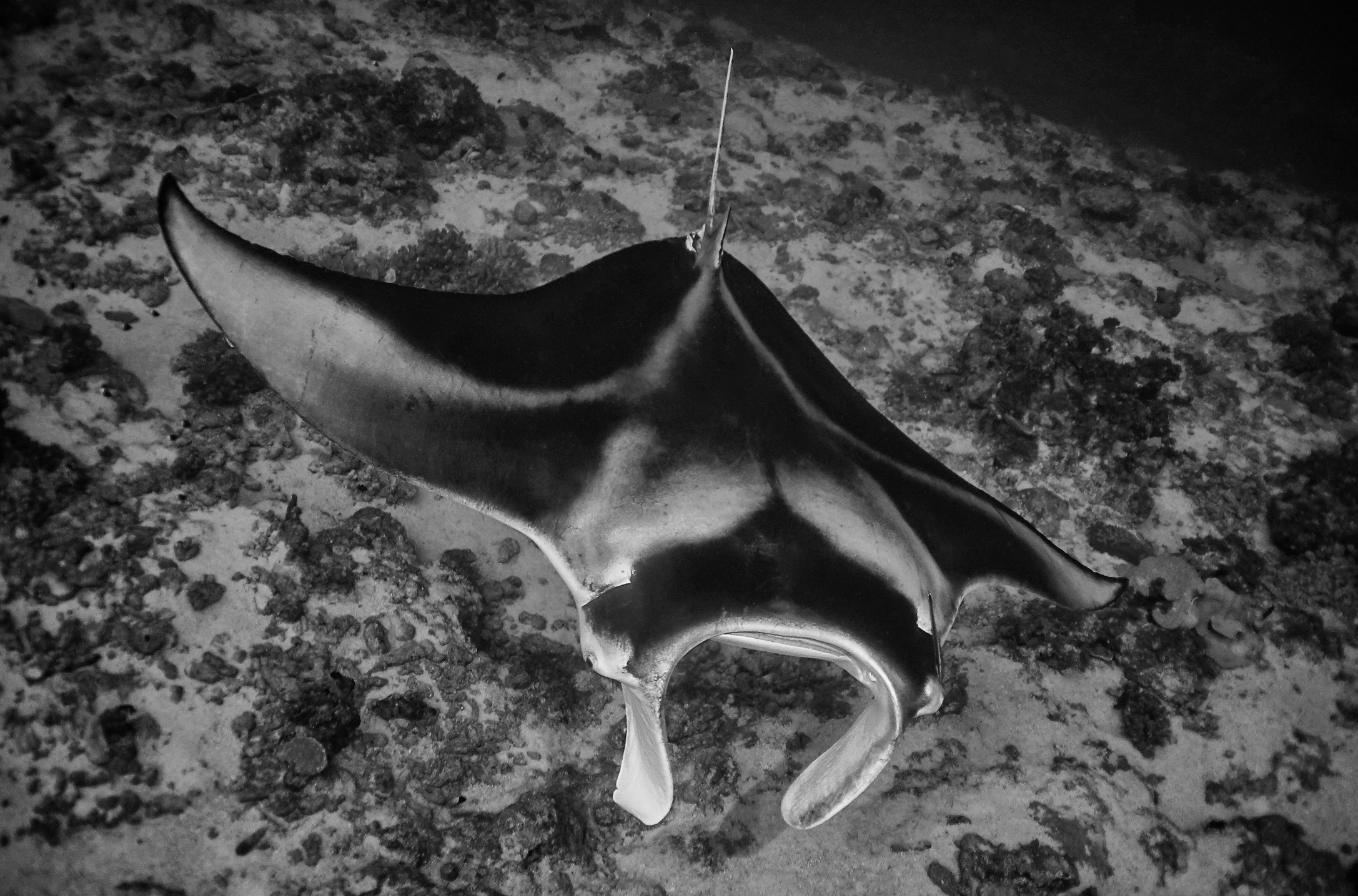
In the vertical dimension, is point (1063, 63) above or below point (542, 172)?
above

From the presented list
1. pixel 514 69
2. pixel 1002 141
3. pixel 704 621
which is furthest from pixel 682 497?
pixel 1002 141

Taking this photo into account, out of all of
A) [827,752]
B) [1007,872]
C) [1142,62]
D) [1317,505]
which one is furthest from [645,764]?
[1142,62]

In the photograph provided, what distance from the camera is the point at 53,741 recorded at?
2361mm

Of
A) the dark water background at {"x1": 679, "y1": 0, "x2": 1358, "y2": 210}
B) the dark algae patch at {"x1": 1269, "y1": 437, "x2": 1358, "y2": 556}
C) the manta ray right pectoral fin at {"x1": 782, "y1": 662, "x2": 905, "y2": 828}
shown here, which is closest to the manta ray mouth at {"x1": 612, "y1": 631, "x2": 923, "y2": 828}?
the manta ray right pectoral fin at {"x1": 782, "y1": 662, "x2": 905, "y2": 828}

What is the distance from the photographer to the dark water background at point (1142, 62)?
15320 mm

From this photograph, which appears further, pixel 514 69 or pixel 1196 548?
pixel 514 69

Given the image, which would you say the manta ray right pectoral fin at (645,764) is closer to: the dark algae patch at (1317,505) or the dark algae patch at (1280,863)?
the dark algae patch at (1280,863)

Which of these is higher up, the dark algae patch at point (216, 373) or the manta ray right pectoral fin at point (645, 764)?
the manta ray right pectoral fin at point (645, 764)

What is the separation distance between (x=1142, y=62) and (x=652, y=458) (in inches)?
1028

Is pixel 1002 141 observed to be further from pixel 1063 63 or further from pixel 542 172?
pixel 1063 63

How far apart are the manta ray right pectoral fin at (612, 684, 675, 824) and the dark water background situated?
12.1m

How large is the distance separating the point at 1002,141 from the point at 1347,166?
15711 millimetres

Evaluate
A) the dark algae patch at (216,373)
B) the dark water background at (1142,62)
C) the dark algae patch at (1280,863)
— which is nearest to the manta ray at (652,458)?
the dark algae patch at (216,373)

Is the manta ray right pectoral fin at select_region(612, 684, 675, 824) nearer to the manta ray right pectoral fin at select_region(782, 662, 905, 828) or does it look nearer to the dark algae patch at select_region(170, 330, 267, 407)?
the manta ray right pectoral fin at select_region(782, 662, 905, 828)
